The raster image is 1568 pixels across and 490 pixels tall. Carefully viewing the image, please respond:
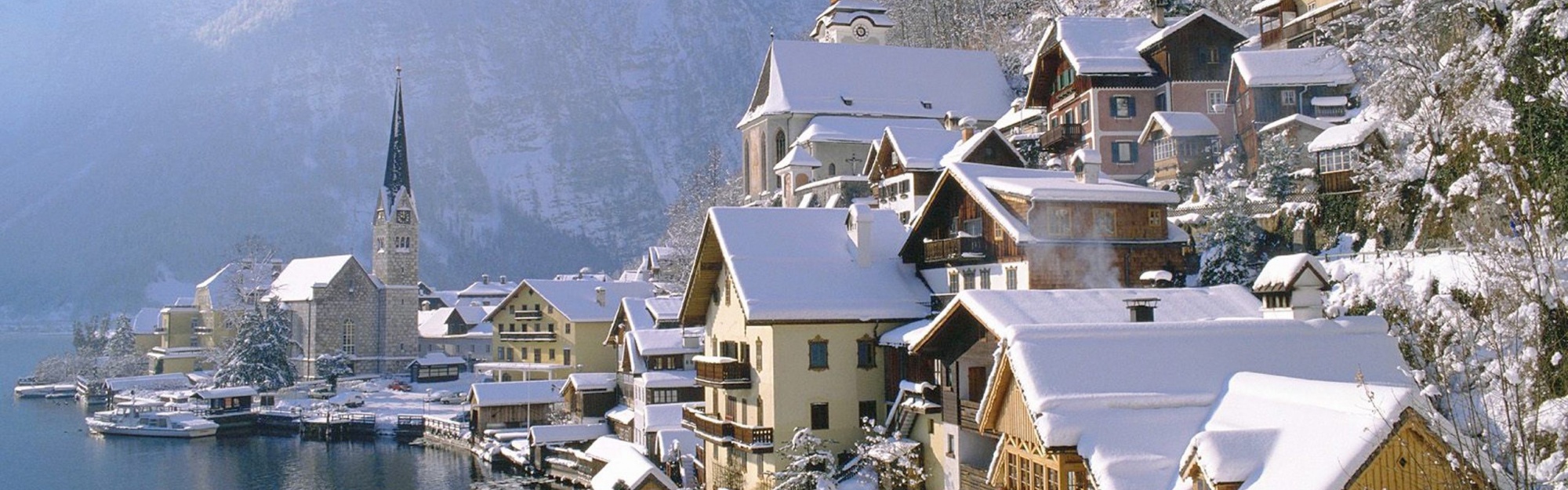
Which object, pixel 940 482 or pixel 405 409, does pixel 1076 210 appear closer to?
pixel 940 482

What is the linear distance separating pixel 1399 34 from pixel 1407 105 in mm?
1896

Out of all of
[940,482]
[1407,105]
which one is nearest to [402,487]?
[940,482]

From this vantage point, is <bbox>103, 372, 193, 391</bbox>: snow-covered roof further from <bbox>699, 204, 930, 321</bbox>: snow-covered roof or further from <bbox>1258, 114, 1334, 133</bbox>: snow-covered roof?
<bbox>1258, 114, 1334, 133</bbox>: snow-covered roof

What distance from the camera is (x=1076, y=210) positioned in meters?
32.1

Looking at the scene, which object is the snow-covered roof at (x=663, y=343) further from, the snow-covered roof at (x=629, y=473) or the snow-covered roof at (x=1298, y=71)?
the snow-covered roof at (x=1298, y=71)

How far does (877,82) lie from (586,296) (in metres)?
22.9

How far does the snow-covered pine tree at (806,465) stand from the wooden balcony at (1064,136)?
860 inches

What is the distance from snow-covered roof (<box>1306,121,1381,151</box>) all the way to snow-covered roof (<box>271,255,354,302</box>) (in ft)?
279

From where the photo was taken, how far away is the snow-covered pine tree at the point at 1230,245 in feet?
111

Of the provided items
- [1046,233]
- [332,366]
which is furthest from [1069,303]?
[332,366]

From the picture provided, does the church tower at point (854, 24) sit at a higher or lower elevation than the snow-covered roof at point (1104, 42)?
higher

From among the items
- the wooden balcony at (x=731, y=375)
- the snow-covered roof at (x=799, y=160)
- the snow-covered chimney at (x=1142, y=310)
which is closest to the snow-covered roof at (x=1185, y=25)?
the snow-covered roof at (x=799, y=160)

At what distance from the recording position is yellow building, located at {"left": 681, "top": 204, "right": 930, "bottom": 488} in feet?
106

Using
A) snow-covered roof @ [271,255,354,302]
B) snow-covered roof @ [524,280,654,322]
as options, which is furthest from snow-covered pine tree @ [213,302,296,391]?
snow-covered roof @ [524,280,654,322]
